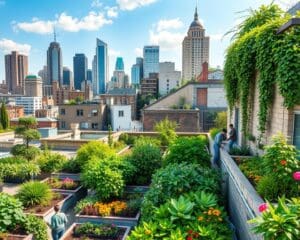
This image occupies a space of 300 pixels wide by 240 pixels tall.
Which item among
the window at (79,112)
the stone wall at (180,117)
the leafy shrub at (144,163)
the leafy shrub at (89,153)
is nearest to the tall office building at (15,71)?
the window at (79,112)

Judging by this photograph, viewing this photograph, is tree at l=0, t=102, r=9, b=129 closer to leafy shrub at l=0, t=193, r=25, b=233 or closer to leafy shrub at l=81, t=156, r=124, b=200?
leafy shrub at l=81, t=156, r=124, b=200

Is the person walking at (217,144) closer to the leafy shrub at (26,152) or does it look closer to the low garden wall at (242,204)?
the low garden wall at (242,204)

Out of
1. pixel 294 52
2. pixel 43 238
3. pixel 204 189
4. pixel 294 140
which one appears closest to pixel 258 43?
pixel 294 52

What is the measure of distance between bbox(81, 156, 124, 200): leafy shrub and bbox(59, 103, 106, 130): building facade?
113ft

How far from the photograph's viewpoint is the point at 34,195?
781 centimetres

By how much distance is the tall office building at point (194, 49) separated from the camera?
398ft

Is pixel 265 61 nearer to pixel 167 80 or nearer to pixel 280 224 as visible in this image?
pixel 280 224

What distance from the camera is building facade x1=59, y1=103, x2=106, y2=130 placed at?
4219 centimetres

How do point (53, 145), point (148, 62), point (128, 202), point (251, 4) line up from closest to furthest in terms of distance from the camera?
point (128, 202)
point (251, 4)
point (53, 145)
point (148, 62)

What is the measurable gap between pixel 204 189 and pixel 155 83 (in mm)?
79875

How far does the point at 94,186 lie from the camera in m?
8.12

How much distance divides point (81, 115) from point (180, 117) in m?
18.9

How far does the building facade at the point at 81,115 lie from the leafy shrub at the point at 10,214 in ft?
119

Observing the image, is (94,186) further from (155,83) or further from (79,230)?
(155,83)
